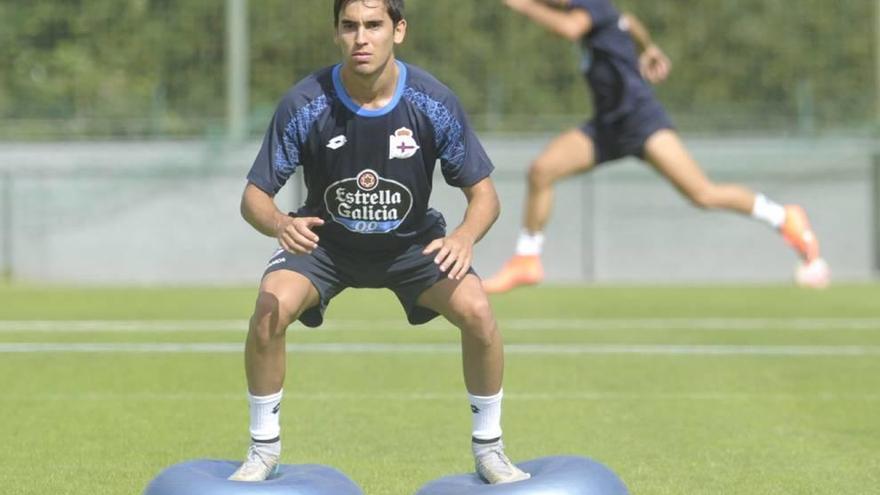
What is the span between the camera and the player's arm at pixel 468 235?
5867mm

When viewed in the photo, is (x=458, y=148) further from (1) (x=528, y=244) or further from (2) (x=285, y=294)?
(1) (x=528, y=244)

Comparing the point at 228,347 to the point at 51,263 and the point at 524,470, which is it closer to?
the point at 524,470

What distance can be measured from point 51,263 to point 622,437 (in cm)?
1590

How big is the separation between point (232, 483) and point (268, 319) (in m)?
0.69

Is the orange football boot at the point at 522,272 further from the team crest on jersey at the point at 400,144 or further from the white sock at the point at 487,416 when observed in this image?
the team crest on jersey at the point at 400,144

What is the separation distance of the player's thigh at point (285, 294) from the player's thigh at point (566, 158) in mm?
5131

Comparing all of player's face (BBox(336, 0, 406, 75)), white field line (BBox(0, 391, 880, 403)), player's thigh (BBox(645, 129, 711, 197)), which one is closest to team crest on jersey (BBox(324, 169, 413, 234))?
player's face (BBox(336, 0, 406, 75))

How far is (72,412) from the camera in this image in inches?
347

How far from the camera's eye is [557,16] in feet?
37.2

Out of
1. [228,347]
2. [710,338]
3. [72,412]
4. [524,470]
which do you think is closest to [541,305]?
[710,338]

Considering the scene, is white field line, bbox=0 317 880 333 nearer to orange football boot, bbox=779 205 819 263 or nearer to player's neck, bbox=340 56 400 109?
orange football boot, bbox=779 205 819 263

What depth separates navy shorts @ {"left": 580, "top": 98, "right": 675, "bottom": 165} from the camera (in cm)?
1131

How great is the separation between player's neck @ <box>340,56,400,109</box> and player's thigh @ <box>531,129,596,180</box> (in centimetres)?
508

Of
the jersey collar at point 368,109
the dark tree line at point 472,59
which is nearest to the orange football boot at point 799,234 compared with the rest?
the jersey collar at point 368,109
